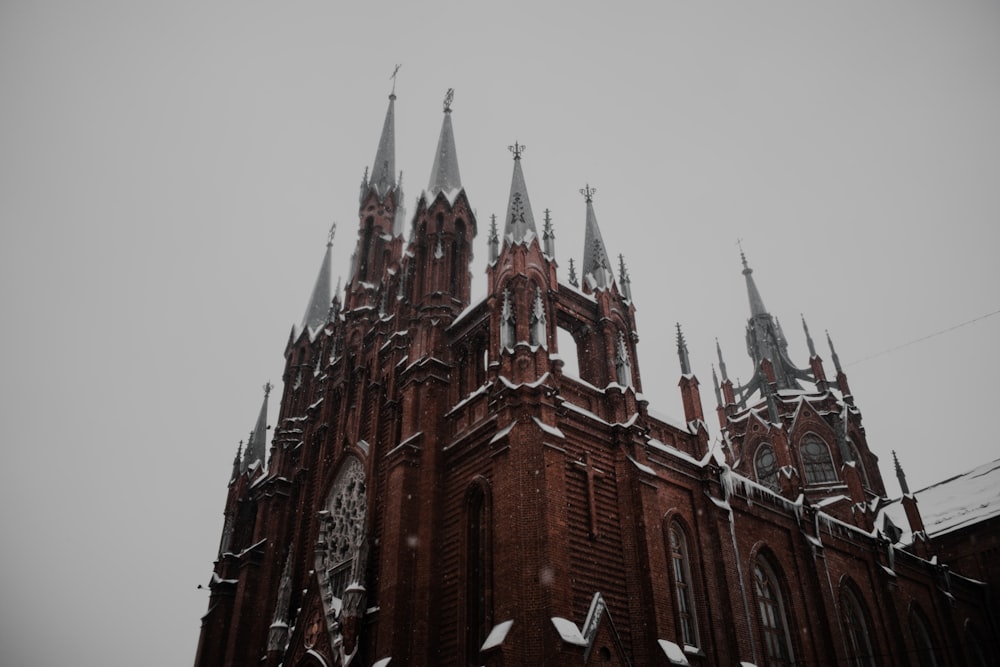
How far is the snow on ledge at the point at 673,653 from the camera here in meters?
16.9

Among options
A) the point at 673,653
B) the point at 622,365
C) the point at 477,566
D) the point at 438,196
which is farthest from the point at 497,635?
the point at 438,196

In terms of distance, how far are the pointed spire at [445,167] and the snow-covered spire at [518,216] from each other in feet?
11.1

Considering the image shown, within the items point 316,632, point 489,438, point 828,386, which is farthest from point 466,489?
point 828,386

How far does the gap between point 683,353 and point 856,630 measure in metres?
12.7

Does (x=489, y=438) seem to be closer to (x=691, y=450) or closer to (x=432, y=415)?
(x=432, y=415)

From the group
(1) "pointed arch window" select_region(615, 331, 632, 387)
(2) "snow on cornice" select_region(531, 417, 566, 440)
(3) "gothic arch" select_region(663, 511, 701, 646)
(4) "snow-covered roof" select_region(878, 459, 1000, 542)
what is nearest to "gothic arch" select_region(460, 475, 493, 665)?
(2) "snow on cornice" select_region(531, 417, 566, 440)

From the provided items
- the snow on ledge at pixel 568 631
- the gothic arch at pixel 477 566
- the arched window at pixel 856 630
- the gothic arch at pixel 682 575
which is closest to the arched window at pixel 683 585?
the gothic arch at pixel 682 575

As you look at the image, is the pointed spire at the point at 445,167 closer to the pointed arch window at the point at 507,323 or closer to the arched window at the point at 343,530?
the pointed arch window at the point at 507,323

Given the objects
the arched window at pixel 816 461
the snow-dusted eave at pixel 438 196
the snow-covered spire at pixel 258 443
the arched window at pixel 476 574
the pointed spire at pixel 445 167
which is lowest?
the arched window at pixel 476 574

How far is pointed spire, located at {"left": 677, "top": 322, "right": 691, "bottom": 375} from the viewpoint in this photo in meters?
24.2

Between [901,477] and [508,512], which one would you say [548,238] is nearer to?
[508,512]

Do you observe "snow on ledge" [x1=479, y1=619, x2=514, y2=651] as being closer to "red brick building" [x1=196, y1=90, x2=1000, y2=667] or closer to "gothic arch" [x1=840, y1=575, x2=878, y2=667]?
"red brick building" [x1=196, y1=90, x2=1000, y2=667]

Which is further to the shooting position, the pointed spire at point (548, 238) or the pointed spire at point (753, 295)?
the pointed spire at point (753, 295)

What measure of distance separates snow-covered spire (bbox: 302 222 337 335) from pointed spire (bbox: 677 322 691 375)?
15.2 meters
